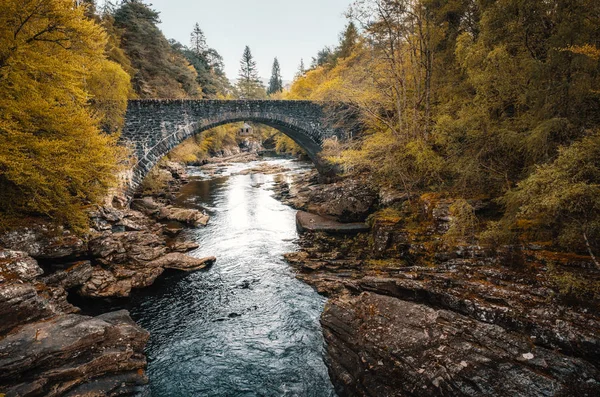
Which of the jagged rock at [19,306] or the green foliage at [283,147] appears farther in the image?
the green foliage at [283,147]

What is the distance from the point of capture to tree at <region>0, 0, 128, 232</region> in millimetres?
8195

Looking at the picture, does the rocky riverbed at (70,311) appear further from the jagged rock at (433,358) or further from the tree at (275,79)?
the tree at (275,79)

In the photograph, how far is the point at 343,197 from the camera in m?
16.6

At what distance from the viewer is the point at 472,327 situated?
5.68 m

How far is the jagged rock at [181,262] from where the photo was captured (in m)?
12.2

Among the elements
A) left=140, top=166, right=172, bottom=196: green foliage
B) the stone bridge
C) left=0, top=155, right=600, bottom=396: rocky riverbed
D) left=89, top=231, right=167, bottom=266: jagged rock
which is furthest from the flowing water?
left=140, top=166, right=172, bottom=196: green foliage

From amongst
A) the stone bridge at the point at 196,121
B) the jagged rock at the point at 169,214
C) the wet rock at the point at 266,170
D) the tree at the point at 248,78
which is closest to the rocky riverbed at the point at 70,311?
the jagged rock at the point at 169,214

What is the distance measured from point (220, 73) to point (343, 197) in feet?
219

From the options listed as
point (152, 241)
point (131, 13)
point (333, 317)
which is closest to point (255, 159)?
point (131, 13)

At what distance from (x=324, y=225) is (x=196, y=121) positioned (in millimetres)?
12866

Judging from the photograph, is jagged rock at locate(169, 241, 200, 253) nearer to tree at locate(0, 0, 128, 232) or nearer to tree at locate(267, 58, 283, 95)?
tree at locate(0, 0, 128, 232)

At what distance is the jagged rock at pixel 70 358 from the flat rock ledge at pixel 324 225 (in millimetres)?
10265

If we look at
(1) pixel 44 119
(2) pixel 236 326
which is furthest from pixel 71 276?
→ (2) pixel 236 326

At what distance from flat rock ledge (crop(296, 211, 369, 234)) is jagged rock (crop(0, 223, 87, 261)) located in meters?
10.4
